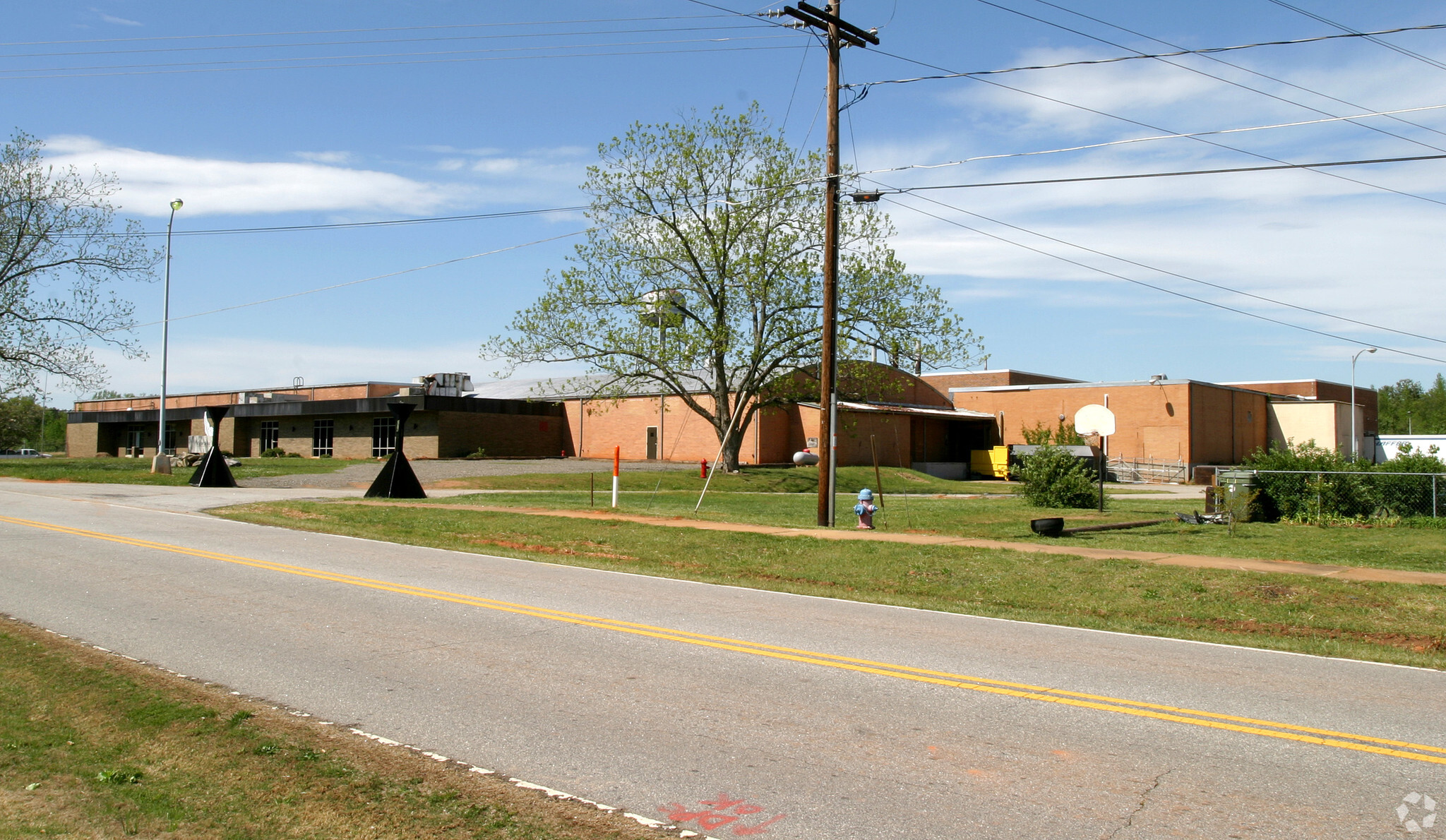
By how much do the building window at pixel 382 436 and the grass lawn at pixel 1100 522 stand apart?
23264 millimetres

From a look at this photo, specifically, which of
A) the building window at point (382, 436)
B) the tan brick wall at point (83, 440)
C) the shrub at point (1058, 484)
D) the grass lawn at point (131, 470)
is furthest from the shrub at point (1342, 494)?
the tan brick wall at point (83, 440)

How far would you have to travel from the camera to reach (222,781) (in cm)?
540

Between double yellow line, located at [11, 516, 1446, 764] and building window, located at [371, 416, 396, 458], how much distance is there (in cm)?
4170

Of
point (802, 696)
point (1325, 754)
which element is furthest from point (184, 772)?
point (1325, 754)

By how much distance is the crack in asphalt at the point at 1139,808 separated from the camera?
15.6 ft

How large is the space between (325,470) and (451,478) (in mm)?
7474

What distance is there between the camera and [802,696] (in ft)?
23.7

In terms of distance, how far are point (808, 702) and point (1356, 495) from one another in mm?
19723

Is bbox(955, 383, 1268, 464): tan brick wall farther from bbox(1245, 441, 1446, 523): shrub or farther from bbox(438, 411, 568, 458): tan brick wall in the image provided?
bbox(1245, 441, 1446, 523): shrub

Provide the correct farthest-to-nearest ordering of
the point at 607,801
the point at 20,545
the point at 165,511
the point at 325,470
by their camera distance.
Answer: the point at 325,470 → the point at 165,511 → the point at 20,545 → the point at 607,801

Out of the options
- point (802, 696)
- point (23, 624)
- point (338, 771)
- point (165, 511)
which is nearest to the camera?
point (338, 771)

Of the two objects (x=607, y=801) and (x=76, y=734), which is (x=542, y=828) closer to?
(x=607, y=801)

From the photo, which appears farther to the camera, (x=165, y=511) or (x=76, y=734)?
(x=165, y=511)

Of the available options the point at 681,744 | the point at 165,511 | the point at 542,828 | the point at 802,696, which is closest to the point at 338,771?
the point at 542,828
